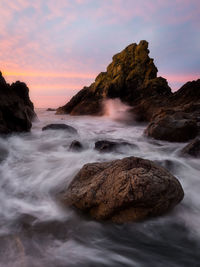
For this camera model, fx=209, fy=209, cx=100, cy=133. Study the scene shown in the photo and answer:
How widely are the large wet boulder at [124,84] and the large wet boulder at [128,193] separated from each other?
2291 centimetres

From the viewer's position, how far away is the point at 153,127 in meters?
9.71

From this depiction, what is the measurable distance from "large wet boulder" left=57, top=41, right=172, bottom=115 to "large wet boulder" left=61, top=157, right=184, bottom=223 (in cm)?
2291

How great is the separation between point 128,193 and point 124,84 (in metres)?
27.0

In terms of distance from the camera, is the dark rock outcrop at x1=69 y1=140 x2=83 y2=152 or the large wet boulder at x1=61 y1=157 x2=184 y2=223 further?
the dark rock outcrop at x1=69 y1=140 x2=83 y2=152

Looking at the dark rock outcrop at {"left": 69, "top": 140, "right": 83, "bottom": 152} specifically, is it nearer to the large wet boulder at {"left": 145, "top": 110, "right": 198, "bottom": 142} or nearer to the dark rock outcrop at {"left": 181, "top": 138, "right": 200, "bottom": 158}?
the dark rock outcrop at {"left": 181, "top": 138, "right": 200, "bottom": 158}

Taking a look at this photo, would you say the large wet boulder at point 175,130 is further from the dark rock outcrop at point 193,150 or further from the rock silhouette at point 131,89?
the rock silhouette at point 131,89

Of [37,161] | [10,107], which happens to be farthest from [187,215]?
[10,107]

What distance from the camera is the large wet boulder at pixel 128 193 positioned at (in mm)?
3031

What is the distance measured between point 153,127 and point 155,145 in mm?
1538

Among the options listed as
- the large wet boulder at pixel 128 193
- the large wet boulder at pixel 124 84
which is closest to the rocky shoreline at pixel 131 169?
the large wet boulder at pixel 128 193

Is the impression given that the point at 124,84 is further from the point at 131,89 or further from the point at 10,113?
the point at 10,113

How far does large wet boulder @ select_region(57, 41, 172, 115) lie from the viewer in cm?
2686

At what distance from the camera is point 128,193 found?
119 inches

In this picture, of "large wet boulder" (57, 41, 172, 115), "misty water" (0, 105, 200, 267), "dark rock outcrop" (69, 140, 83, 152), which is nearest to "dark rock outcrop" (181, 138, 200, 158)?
"misty water" (0, 105, 200, 267)
